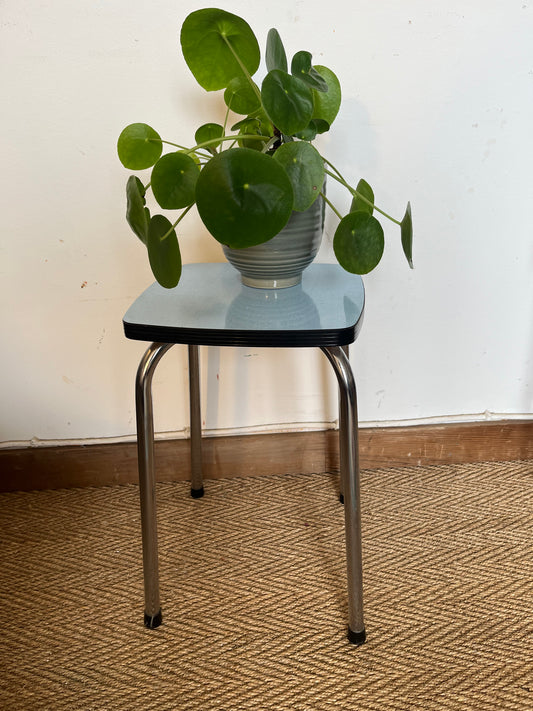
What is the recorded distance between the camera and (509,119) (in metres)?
1.12

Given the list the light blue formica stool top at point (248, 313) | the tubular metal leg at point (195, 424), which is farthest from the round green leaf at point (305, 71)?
the tubular metal leg at point (195, 424)

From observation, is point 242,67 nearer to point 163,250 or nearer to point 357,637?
point 163,250

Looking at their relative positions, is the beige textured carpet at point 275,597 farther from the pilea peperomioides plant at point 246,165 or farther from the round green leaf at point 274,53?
the round green leaf at point 274,53

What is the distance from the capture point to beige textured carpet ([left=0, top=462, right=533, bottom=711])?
821 mm

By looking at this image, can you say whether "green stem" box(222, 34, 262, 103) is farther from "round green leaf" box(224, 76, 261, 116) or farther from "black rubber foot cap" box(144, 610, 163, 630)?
"black rubber foot cap" box(144, 610, 163, 630)

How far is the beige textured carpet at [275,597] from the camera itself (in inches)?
32.3

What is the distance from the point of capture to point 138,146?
0.88 metres

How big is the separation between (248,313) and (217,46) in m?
0.33

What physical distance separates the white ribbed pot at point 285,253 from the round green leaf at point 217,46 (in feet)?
0.65

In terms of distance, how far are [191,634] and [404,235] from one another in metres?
0.58

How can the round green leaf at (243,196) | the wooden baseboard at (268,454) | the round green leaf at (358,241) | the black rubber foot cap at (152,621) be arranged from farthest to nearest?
the wooden baseboard at (268,454) < the black rubber foot cap at (152,621) < the round green leaf at (358,241) < the round green leaf at (243,196)

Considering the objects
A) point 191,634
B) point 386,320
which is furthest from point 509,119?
point 191,634

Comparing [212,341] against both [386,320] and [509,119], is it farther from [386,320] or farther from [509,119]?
[509,119]

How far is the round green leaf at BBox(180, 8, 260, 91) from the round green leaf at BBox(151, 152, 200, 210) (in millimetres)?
165
